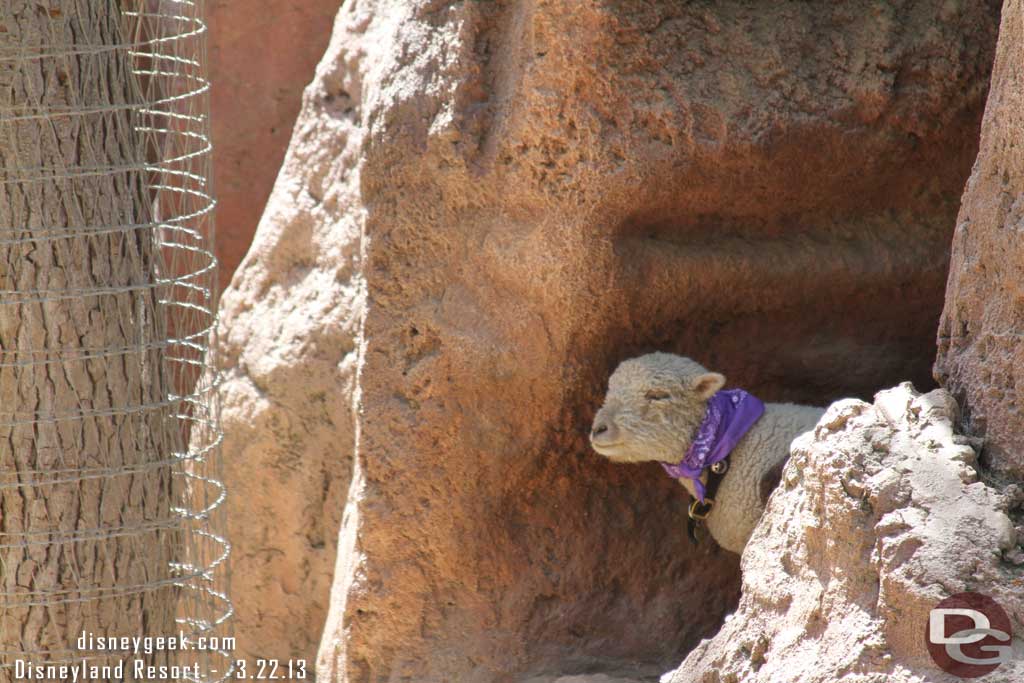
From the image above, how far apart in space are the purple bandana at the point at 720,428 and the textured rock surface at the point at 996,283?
100 centimetres

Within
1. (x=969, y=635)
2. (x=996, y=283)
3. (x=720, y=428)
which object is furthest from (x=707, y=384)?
(x=969, y=635)

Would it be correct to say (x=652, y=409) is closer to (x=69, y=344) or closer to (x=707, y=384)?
(x=707, y=384)

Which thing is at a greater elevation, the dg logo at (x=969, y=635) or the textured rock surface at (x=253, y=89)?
the textured rock surface at (x=253, y=89)

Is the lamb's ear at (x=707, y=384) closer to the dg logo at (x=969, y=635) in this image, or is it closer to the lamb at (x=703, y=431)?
the lamb at (x=703, y=431)

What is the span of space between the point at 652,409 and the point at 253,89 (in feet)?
11.5

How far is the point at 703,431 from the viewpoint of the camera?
3.83 meters

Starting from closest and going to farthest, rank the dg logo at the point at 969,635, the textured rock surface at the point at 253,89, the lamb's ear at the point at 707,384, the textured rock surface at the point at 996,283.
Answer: the dg logo at the point at 969,635 → the textured rock surface at the point at 996,283 → the lamb's ear at the point at 707,384 → the textured rock surface at the point at 253,89

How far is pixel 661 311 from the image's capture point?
159 inches

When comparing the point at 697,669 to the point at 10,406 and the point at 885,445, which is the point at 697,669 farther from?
the point at 10,406

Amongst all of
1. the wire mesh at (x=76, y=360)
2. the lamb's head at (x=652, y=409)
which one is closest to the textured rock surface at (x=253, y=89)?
the wire mesh at (x=76, y=360)

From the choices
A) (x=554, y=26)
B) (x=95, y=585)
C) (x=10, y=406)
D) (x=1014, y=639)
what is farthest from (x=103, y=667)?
(x=1014, y=639)

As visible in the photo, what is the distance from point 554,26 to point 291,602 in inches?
106

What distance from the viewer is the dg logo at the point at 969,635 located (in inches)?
91.4

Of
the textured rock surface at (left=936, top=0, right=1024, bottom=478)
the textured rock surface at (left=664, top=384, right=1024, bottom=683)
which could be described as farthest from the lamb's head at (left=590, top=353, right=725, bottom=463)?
the textured rock surface at (left=936, top=0, right=1024, bottom=478)
